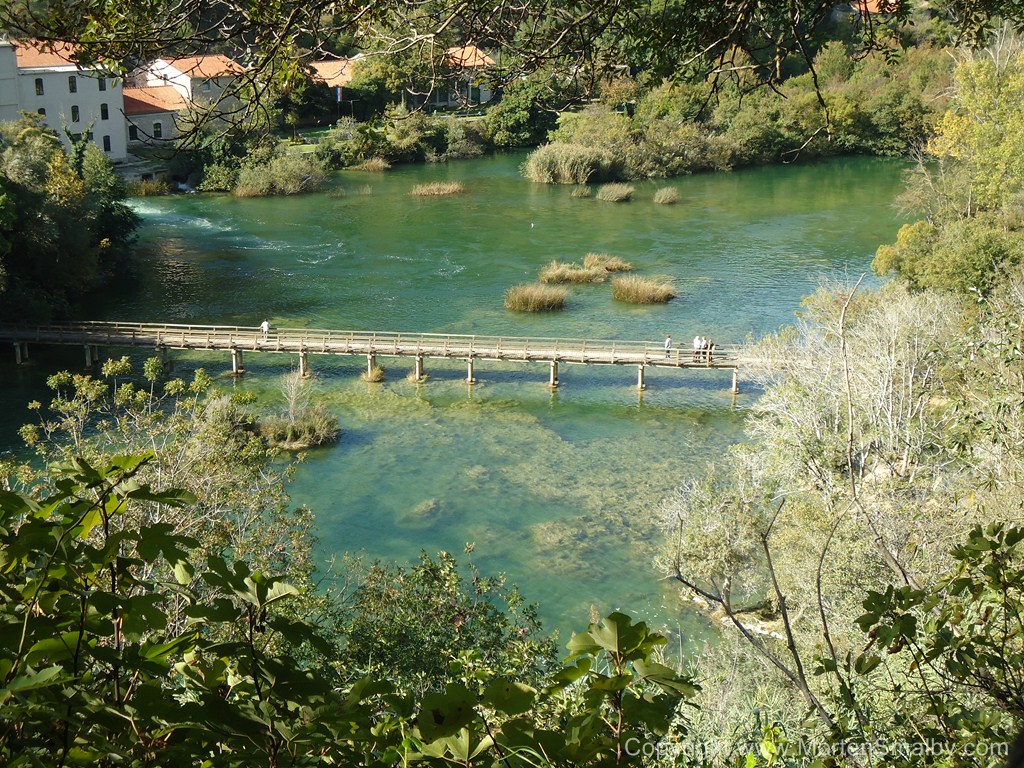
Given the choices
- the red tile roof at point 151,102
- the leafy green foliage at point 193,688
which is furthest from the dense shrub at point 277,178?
the leafy green foliage at point 193,688

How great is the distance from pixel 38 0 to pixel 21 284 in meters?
23.8

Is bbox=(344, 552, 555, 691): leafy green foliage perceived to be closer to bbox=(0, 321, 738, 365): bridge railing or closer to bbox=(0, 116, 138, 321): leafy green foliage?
bbox=(0, 321, 738, 365): bridge railing

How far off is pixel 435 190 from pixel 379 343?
2021 cm

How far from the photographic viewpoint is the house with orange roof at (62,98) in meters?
40.4

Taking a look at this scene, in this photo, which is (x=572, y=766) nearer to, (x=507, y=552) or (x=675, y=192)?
(x=507, y=552)

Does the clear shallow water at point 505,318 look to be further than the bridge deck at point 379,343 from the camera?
No

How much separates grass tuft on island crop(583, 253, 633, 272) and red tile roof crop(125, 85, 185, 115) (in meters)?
23.4

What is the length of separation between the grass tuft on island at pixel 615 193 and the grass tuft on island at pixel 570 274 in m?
12.1

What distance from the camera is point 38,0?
263 inches

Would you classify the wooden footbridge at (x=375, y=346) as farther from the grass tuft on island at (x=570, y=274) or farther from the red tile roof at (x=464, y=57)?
the red tile roof at (x=464, y=57)

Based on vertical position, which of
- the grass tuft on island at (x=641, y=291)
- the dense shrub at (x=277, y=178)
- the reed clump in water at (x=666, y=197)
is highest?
the dense shrub at (x=277, y=178)

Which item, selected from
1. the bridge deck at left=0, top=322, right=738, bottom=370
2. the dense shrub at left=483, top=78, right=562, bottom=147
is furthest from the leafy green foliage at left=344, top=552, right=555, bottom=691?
the dense shrub at left=483, top=78, right=562, bottom=147

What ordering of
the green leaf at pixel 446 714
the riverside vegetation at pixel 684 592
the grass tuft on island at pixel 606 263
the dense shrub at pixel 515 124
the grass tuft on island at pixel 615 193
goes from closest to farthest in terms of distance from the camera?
the green leaf at pixel 446 714 → the riverside vegetation at pixel 684 592 → the grass tuft on island at pixel 606 263 → the grass tuft on island at pixel 615 193 → the dense shrub at pixel 515 124

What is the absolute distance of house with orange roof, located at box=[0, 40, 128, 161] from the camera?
40.4 meters
